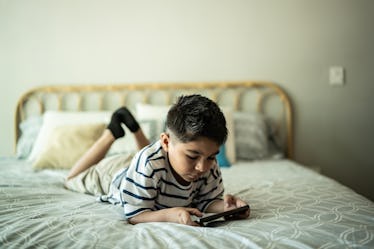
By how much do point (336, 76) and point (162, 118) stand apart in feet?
4.08

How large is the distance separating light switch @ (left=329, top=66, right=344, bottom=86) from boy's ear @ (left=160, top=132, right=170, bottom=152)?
1.68 m

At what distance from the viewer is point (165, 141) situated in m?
0.93

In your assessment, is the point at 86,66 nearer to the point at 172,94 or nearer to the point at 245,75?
the point at 172,94

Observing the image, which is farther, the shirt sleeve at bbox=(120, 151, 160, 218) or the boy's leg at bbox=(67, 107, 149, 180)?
the boy's leg at bbox=(67, 107, 149, 180)

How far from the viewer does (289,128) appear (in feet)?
7.07

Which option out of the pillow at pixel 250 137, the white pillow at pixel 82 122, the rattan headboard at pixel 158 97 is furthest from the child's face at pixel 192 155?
the rattan headboard at pixel 158 97

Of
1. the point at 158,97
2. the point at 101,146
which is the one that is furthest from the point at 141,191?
the point at 158,97

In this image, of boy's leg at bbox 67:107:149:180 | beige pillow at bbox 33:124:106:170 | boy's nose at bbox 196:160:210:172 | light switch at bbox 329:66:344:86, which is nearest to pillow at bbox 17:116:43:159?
beige pillow at bbox 33:124:106:170

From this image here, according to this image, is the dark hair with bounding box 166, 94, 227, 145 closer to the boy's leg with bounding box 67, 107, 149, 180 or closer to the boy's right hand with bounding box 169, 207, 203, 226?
the boy's right hand with bounding box 169, 207, 203, 226

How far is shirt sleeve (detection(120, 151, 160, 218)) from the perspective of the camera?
2.91ft

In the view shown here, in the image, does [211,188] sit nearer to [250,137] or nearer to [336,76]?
[250,137]

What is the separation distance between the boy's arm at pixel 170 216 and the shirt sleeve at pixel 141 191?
0.05 ft

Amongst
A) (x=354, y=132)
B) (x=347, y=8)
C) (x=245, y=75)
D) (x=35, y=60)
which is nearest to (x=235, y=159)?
(x=245, y=75)

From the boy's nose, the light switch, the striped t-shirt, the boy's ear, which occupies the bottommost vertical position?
the striped t-shirt
